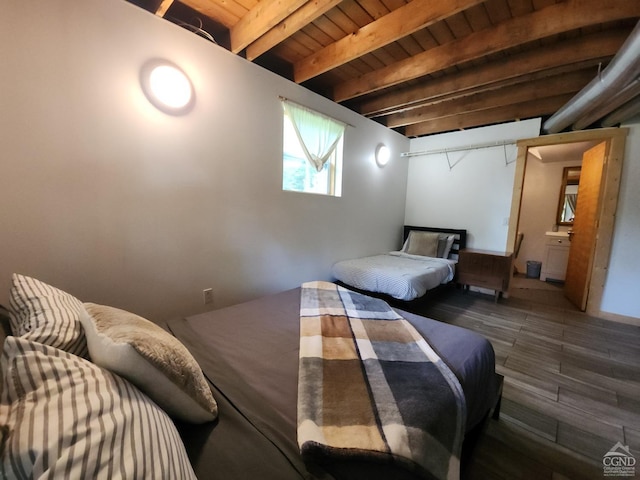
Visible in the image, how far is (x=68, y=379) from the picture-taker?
0.55m

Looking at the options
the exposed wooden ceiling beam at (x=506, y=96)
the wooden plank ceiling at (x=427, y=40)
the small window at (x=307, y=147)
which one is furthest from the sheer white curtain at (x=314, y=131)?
the exposed wooden ceiling beam at (x=506, y=96)

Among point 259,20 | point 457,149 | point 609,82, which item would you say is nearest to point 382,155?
point 457,149

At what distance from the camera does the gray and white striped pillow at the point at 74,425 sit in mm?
421

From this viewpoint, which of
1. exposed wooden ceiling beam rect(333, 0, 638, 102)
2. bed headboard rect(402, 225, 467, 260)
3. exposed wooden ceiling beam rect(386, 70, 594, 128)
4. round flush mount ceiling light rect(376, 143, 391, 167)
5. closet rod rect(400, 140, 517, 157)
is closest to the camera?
exposed wooden ceiling beam rect(333, 0, 638, 102)

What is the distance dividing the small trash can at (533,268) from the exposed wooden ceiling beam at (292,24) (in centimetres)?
569

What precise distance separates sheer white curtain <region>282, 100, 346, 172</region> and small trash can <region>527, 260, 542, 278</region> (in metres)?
4.74

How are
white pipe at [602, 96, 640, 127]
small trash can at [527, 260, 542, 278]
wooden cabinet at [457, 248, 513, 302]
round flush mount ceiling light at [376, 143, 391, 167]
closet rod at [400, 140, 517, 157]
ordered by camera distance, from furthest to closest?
1. small trash can at [527, 260, 542, 278]
2. round flush mount ceiling light at [376, 143, 391, 167]
3. closet rod at [400, 140, 517, 157]
4. wooden cabinet at [457, 248, 513, 302]
5. white pipe at [602, 96, 640, 127]

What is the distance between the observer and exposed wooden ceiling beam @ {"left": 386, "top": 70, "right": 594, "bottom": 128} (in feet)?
8.53

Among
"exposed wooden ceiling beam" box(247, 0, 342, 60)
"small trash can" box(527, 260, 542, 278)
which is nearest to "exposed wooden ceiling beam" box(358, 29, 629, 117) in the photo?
"exposed wooden ceiling beam" box(247, 0, 342, 60)

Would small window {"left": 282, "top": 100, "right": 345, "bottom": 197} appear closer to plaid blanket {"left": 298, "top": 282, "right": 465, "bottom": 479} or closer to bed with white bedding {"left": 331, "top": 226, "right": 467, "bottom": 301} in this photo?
bed with white bedding {"left": 331, "top": 226, "right": 467, "bottom": 301}

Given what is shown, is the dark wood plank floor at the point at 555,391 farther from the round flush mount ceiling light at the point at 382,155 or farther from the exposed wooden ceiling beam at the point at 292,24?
the exposed wooden ceiling beam at the point at 292,24

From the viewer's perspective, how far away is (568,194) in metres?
4.94

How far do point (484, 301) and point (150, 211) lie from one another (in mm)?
4043

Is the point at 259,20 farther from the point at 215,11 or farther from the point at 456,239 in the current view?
the point at 456,239
